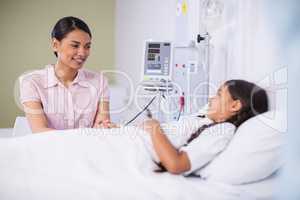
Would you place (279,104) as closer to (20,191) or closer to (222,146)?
(222,146)

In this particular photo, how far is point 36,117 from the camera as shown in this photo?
1.01 meters

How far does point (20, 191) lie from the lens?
26.5 inches

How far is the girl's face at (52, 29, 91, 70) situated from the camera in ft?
3.12

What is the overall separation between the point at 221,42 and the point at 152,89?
1.42ft

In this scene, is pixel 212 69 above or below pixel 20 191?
above

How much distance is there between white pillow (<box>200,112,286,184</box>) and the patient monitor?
0.74 m

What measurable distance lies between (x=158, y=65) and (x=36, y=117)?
0.73 metres

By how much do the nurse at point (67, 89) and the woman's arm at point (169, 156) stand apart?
0.30m

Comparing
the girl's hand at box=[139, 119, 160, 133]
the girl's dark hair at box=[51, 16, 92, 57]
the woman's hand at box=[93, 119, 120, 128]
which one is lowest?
the woman's hand at box=[93, 119, 120, 128]

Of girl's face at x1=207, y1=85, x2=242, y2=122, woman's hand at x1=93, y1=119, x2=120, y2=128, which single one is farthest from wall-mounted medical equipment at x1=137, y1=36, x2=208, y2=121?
girl's face at x1=207, y1=85, x2=242, y2=122

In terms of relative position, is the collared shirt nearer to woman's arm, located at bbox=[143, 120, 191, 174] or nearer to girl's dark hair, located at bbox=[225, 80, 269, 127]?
woman's arm, located at bbox=[143, 120, 191, 174]

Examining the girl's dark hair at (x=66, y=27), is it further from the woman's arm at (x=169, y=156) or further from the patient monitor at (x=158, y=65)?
the patient monitor at (x=158, y=65)

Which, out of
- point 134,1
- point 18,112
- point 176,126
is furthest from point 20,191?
point 134,1

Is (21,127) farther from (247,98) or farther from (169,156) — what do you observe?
(247,98)
